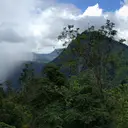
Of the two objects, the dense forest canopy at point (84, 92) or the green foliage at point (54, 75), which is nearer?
the dense forest canopy at point (84, 92)

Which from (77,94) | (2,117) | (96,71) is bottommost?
(2,117)

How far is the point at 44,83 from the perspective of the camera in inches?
880

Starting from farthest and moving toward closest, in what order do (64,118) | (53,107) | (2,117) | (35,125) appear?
(2,117) < (35,125) < (53,107) < (64,118)

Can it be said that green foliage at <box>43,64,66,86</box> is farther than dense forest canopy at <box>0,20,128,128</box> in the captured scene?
Yes

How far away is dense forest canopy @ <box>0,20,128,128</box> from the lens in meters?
16.9

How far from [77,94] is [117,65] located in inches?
195

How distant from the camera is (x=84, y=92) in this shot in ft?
59.1

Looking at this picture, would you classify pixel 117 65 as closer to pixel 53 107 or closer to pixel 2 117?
pixel 53 107

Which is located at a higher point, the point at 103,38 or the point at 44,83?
the point at 103,38

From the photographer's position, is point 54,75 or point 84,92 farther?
point 54,75

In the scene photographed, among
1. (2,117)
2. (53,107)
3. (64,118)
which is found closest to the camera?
(64,118)

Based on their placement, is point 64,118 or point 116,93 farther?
point 116,93

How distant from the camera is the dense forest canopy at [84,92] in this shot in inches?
664

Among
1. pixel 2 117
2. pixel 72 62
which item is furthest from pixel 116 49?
pixel 2 117
